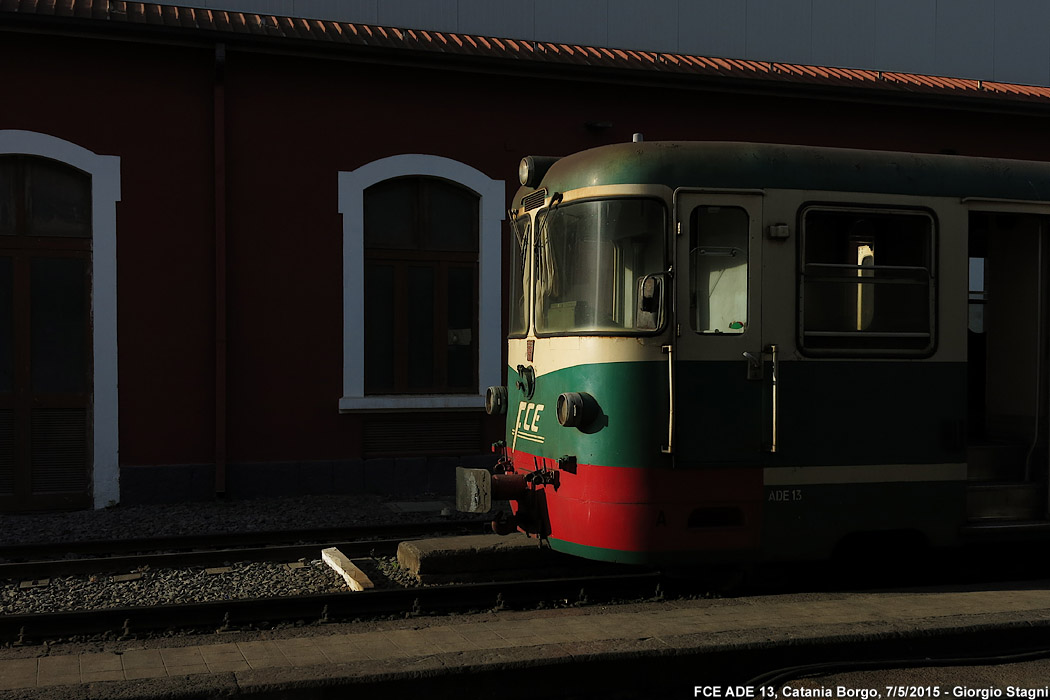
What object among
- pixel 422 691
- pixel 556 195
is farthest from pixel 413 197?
pixel 422 691

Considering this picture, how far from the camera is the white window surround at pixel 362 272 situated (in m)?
12.3

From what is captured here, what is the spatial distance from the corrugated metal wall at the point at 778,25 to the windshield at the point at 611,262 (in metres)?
7.03

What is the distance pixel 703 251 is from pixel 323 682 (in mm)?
3435

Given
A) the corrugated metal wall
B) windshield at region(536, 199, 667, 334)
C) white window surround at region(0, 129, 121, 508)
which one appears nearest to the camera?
windshield at region(536, 199, 667, 334)

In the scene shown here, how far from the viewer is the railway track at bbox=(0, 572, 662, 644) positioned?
636 cm

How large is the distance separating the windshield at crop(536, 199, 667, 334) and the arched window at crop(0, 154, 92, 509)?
6.61m

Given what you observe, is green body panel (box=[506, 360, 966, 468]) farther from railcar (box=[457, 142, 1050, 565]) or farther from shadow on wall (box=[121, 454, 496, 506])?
shadow on wall (box=[121, 454, 496, 506])

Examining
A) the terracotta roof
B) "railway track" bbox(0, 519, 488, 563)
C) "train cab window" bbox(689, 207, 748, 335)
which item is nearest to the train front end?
"train cab window" bbox(689, 207, 748, 335)

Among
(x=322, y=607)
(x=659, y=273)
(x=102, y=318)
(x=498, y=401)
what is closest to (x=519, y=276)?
(x=498, y=401)

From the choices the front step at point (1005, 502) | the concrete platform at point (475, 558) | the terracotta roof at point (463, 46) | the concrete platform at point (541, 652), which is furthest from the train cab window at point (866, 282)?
the terracotta roof at point (463, 46)

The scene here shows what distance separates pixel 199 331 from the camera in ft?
38.8

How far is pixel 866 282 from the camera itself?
698 centimetres

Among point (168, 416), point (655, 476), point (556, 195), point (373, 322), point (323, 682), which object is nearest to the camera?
point (323, 682)

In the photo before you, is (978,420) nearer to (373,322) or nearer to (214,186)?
(373,322)
